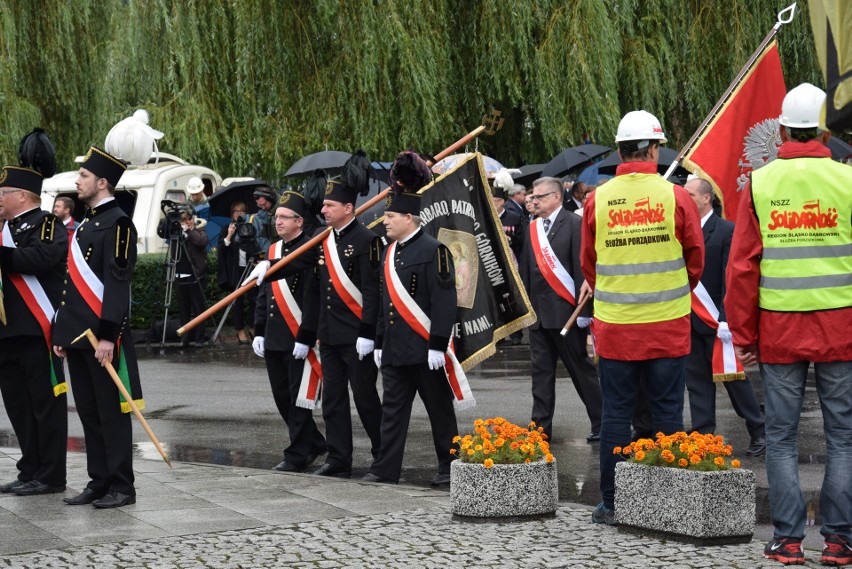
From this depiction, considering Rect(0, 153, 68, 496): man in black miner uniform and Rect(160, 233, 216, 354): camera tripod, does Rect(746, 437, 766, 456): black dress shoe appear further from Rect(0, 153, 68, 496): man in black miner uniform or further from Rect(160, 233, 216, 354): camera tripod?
Rect(160, 233, 216, 354): camera tripod

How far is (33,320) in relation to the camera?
8.81 metres

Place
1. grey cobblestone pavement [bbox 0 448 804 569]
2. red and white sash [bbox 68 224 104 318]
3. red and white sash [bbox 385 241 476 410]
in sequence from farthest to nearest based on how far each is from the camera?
red and white sash [bbox 385 241 476 410], red and white sash [bbox 68 224 104 318], grey cobblestone pavement [bbox 0 448 804 569]

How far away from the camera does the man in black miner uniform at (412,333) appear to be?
29.3ft

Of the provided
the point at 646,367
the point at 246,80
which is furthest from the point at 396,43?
the point at 646,367

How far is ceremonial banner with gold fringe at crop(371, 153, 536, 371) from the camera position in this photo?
10086 mm

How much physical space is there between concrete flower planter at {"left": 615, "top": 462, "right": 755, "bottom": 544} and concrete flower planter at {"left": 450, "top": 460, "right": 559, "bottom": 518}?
69cm

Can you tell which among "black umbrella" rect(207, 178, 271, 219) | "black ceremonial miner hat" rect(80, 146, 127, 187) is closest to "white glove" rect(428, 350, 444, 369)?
"black ceremonial miner hat" rect(80, 146, 127, 187)

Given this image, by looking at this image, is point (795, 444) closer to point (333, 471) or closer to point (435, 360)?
point (435, 360)

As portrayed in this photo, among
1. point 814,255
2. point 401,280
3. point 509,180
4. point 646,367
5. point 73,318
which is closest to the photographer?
point 814,255

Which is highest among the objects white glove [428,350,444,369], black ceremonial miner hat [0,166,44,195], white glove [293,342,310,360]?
black ceremonial miner hat [0,166,44,195]

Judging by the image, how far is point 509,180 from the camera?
17984 mm

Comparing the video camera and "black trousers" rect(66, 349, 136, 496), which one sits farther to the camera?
the video camera

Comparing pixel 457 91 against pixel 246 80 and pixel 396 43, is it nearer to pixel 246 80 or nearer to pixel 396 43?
pixel 396 43

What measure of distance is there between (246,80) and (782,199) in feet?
50.4
